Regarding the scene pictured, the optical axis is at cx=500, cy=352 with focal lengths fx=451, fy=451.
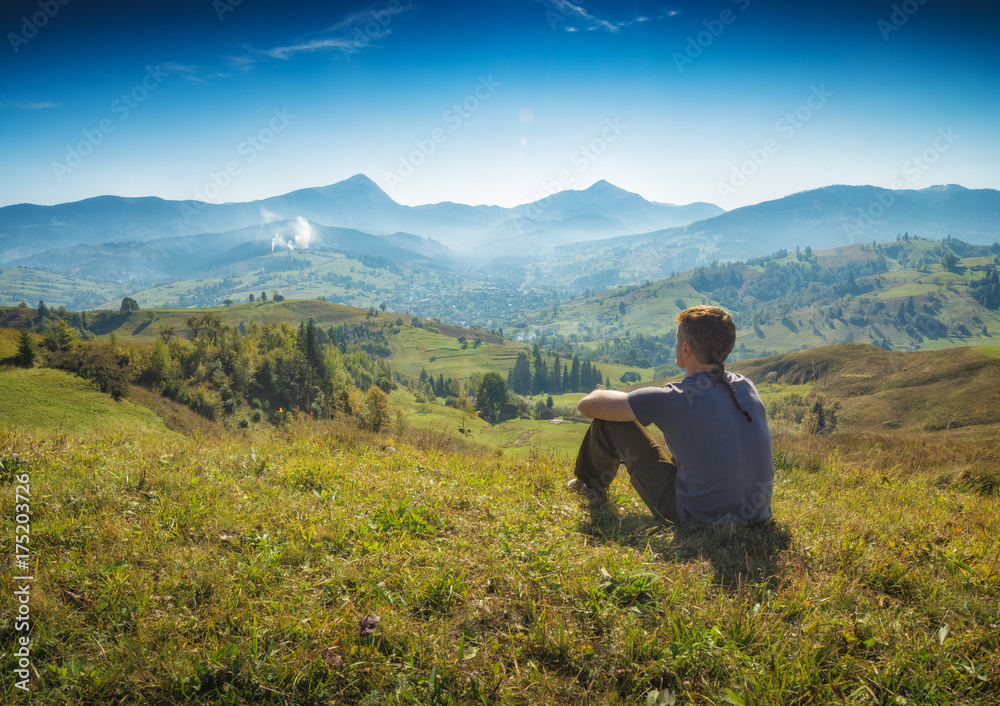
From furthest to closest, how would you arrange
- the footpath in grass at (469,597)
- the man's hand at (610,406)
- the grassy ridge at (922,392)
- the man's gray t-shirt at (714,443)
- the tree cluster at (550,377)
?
the tree cluster at (550,377) < the grassy ridge at (922,392) < the man's hand at (610,406) < the man's gray t-shirt at (714,443) < the footpath in grass at (469,597)

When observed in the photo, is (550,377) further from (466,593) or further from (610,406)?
(466,593)

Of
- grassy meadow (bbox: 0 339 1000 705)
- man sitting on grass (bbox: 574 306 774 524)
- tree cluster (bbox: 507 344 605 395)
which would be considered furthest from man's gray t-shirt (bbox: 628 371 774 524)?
tree cluster (bbox: 507 344 605 395)

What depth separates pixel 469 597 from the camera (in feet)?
11.5

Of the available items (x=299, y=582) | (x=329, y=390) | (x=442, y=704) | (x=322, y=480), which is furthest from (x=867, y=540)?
(x=329, y=390)

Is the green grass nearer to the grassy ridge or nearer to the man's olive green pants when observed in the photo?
the man's olive green pants

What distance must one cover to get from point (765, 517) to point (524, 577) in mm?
2649

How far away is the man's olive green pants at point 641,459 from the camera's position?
190 inches

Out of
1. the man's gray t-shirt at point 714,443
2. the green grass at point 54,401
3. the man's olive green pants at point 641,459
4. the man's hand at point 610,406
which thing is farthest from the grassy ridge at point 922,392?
the green grass at point 54,401

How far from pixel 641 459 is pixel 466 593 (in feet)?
8.01

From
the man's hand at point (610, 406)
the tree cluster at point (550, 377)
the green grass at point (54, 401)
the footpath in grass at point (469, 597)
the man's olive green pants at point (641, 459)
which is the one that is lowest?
the tree cluster at point (550, 377)

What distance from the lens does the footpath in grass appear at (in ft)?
8.80

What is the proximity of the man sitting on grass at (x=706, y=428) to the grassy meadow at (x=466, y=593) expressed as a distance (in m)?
0.30

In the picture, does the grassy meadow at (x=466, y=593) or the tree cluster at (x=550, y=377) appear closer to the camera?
the grassy meadow at (x=466, y=593)

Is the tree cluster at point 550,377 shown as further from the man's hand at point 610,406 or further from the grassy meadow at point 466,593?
the man's hand at point 610,406
